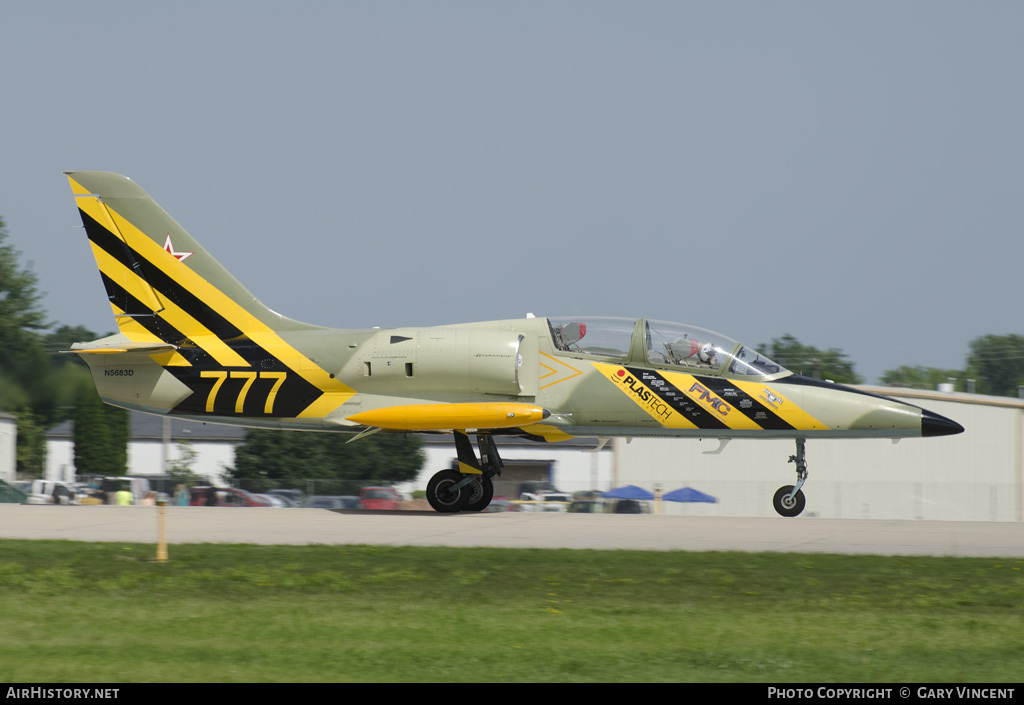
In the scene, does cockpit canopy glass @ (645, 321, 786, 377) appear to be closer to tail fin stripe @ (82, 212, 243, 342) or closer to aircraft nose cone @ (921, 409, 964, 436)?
aircraft nose cone @ (921, 409, 964, 436)

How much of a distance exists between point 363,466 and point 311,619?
41.9m

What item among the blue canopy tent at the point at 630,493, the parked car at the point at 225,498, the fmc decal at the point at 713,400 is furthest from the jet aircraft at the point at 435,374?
the blue canopy tent at the point at 630,493

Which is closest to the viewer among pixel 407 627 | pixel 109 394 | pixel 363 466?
pixel 407 627

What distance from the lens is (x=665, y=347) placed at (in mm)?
17359

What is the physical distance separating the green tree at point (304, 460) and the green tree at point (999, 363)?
8845 centimetres

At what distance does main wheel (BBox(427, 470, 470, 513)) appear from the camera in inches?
705

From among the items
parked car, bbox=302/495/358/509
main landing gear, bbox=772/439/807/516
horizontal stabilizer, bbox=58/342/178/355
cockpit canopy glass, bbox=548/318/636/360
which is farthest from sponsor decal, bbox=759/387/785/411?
horizontal stabilizer, bbox=58/342/178/355

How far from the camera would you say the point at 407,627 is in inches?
361

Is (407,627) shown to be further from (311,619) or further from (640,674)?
(640,674)

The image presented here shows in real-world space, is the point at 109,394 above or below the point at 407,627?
above

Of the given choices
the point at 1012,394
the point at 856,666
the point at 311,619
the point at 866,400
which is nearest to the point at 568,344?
the point at 866,400

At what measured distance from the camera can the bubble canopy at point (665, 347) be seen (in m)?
17.3

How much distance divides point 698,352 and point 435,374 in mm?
4052

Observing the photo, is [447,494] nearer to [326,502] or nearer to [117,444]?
[326,502]
